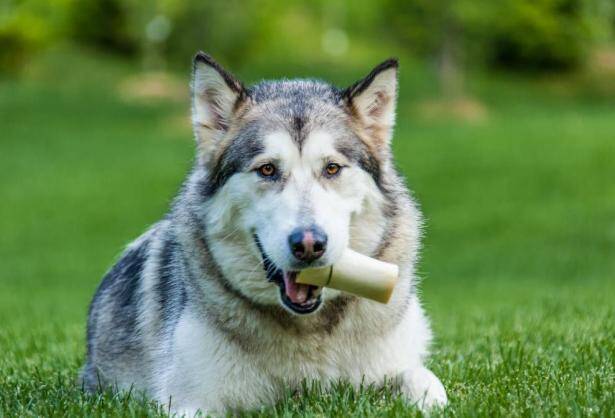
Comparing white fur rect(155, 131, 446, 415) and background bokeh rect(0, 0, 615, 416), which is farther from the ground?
white fur rect(155, 131, 446, 415)

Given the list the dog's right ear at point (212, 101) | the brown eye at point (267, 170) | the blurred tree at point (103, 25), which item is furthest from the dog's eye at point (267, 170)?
the blurred tree at point (103, 25)

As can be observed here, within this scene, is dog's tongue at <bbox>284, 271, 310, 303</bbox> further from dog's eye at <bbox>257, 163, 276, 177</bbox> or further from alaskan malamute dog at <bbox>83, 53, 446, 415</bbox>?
dog's eye at <bbox>257, 163, 276, 177</bbox>

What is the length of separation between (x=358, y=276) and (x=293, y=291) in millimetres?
306

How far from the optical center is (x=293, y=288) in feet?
14.9

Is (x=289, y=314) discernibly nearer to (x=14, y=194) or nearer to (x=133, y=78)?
(x=14, y=194)

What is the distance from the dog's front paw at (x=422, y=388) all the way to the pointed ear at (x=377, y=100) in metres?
1.16

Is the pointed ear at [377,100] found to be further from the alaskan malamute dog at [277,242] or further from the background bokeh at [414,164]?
the background bokeh at [414,164]

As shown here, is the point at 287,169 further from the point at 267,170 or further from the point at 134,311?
the point at 134,311

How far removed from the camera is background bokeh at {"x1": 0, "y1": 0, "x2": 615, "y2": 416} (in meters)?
5.81

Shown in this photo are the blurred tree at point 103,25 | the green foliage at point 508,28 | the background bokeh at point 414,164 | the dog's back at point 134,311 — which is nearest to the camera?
the dog's back at point 134,311

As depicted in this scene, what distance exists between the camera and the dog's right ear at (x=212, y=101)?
4.89 meters

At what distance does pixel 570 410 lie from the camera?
4.17 m

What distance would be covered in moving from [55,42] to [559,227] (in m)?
29.0

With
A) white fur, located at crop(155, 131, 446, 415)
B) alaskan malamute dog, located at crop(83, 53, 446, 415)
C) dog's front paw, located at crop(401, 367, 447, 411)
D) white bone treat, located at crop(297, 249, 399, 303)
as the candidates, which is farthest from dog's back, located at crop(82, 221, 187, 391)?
dog's front paw, located at crop(401, 367, 447, 411)
